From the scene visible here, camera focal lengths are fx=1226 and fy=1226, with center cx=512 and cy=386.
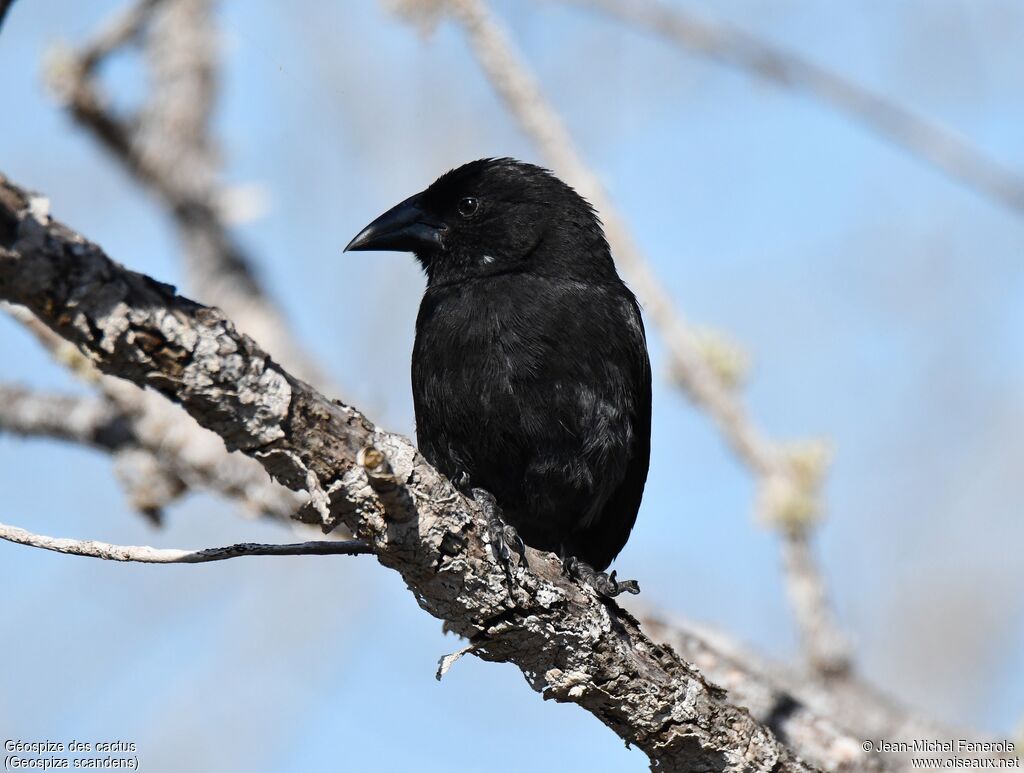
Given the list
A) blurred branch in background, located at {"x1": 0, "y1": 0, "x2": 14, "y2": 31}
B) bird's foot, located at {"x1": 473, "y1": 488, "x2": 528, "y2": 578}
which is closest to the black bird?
bird's foot, located at {"x1": 473, "y1": 488, "x2": 528, "y2": 578}

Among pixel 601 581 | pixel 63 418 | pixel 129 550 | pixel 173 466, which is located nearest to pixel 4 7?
pixel 129 550

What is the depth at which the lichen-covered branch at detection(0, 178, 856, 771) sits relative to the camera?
1.97 meters

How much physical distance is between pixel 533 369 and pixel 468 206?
104 cm

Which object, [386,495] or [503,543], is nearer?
[386,495]

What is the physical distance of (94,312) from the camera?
1.98 meters

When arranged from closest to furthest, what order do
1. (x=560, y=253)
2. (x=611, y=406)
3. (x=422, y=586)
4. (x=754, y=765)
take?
(x=422, y=586) → (x=754, y=765) → (x=611, y=406) → (x=560, y=253)

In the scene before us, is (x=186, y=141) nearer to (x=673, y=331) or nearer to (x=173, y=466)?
(x=173, y=466)

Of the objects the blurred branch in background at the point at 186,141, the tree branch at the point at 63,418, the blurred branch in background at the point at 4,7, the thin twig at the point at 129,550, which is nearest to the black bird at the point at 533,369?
the thin twig at the point at 129,550

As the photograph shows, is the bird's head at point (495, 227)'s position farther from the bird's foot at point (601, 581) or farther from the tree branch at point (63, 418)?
the tree branch at point (63, 418)

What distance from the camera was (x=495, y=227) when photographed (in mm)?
4574

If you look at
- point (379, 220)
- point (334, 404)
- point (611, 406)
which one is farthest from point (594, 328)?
point (334, 404)

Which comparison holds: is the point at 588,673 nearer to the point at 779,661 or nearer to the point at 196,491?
the point at 779,661

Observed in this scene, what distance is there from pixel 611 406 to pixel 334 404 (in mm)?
1798

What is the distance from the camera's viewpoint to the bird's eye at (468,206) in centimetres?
465
